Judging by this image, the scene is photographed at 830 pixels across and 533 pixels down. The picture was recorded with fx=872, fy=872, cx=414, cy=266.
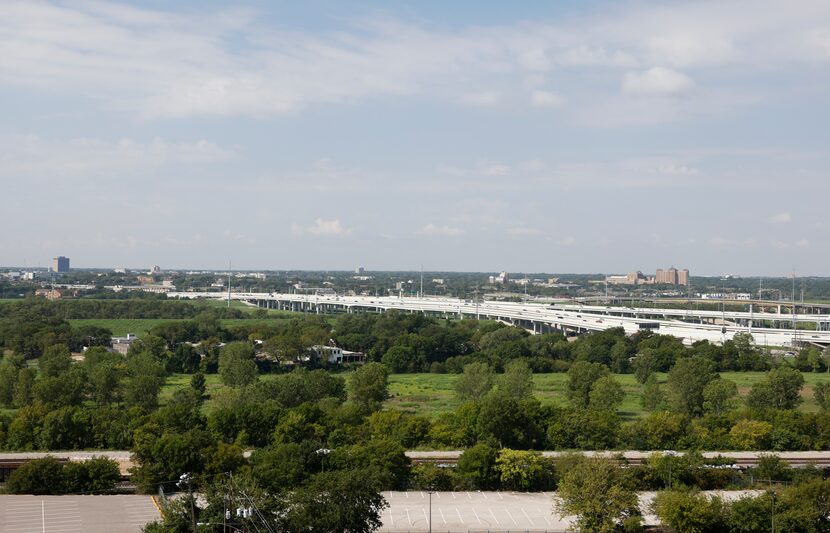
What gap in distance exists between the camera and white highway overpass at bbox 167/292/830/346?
7388 centimetres

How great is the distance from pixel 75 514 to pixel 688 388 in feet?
81.6

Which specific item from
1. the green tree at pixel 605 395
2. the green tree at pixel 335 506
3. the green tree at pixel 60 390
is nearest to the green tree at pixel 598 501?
the green tree at pixel 335 506

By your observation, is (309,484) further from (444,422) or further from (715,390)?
(715,390)

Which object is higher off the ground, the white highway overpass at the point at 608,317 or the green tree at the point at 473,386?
the white highway overpass at the point at 608,317

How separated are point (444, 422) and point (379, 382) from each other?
7254 millimetres

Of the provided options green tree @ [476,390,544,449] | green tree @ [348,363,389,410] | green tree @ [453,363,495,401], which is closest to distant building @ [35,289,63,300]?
green tree @ [348,363,389,410]

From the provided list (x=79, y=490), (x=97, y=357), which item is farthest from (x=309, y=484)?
(x=97, y=357)

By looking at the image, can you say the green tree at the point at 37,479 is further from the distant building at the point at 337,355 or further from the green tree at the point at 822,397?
the distant building at the point at 337,355

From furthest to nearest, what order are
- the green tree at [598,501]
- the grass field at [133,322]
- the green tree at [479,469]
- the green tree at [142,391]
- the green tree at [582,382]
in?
the grass field at [133,322] → the green tree at [582,382] → the green tree at [142,391] → the green tree at [479,469] → the green tree at [598,501]

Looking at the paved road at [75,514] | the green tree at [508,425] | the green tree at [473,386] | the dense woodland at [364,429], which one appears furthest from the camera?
the green tree at [473,386]

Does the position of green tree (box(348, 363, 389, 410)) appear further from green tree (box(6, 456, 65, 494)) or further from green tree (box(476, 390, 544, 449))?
green tree (box(6, 456, 65, 494))

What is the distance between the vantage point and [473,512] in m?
22.2

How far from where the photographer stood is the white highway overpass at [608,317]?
7388cm

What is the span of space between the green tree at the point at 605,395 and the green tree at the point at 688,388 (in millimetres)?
2464
